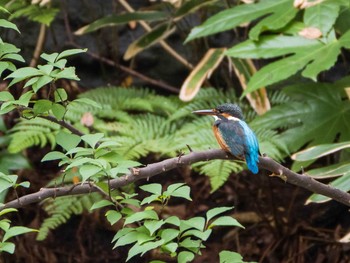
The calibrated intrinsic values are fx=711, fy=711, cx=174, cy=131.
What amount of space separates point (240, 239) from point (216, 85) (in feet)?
2.81

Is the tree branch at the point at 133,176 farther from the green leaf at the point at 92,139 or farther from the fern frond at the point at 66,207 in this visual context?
the fern frond at the point at 66,207

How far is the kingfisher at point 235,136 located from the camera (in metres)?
1.83

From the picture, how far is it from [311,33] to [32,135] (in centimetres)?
132

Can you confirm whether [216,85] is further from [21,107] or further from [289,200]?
[21,107]

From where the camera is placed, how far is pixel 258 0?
3.29 m

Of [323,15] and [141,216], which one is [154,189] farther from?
[323,15]

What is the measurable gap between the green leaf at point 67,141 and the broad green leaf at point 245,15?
4.86 ft

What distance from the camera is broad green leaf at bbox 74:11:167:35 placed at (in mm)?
3619

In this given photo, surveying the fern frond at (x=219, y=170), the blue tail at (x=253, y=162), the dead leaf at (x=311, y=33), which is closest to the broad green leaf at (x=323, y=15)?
the dead leaf at (x=311, y=33)

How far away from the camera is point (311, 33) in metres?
2.86

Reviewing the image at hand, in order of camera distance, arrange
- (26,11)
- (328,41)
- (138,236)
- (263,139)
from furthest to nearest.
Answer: (26,11), (263,139), (328,41), (138,236)

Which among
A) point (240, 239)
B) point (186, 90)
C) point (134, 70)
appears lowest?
point (240, 239)

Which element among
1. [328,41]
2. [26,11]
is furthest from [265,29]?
[26,11]

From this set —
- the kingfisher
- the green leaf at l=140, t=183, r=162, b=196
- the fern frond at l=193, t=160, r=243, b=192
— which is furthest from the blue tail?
the fern frond at l=193, t=160, r=243, b=192
